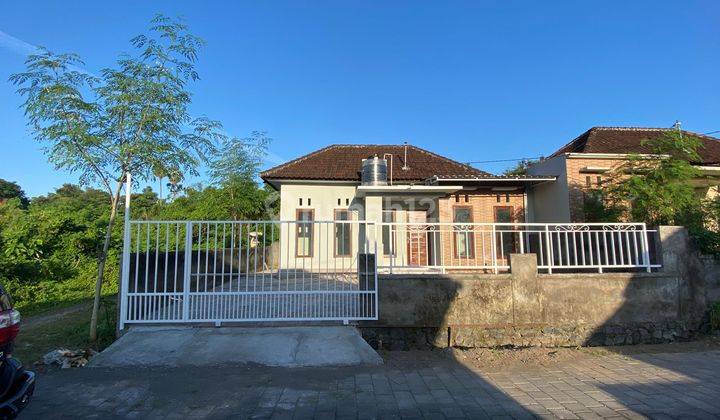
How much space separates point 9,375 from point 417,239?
7225 mm

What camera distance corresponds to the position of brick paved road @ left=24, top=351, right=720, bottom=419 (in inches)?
149

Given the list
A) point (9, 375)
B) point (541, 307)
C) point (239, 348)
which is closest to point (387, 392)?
point (239, 348)

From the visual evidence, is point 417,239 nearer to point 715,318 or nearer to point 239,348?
point 239,348

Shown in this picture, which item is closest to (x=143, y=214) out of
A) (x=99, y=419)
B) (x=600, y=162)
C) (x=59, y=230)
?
(x=59, y=230)

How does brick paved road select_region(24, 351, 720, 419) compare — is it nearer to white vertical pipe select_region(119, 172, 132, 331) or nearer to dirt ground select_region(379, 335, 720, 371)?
dirt ground select_region(379, 335, 720, 371)

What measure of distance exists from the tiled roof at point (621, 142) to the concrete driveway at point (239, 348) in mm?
12604

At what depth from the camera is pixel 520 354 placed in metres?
6.04

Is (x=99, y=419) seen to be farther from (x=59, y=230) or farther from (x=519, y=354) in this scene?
(x=59, y=230)

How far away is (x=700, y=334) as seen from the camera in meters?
7.18

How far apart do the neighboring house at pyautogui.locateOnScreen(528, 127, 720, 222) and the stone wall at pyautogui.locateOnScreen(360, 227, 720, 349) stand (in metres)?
5.40

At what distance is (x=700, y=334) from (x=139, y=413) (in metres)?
9.07

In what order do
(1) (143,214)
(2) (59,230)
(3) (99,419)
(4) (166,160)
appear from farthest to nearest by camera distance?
(1) (143,214), (2) (59,230), (4) (166,160), (3) (99,419)

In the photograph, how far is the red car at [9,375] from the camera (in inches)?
104

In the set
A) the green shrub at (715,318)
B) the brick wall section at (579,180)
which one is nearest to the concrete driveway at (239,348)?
the green shrub at (715,318)
